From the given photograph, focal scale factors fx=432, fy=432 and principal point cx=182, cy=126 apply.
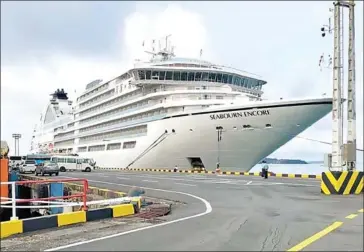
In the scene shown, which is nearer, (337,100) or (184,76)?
(337,100)

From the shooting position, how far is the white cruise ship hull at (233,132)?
3400cm

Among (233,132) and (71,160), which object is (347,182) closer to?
(233,132)

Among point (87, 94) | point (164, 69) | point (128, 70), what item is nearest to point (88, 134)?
point (87, 94)

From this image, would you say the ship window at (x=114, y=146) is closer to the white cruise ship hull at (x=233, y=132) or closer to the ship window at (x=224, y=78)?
the white cruise ship hull at (x=233, y=132)

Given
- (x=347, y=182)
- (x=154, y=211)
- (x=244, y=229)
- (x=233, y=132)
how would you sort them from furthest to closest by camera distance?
(x=233, y=132)
(x=347, y=182)
(x=154, y=211)
(x=244, y=229)

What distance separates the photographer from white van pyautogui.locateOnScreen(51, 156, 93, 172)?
160ft

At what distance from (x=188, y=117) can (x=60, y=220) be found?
96.5ft

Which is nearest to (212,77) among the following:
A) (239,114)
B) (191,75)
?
(191,75)

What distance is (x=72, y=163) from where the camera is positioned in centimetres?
4969

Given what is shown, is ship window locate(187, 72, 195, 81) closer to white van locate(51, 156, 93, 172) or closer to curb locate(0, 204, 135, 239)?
white van locate(51, 156, 93, 172)

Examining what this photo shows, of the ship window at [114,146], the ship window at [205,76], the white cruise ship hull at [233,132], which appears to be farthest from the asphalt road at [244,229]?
the ship window at [114,146]

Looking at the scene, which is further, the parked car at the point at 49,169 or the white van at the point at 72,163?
the white van at the point at 72,163

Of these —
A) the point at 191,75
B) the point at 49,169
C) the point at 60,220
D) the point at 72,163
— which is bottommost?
the point at 72,163

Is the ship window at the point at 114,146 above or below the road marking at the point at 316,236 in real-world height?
above
